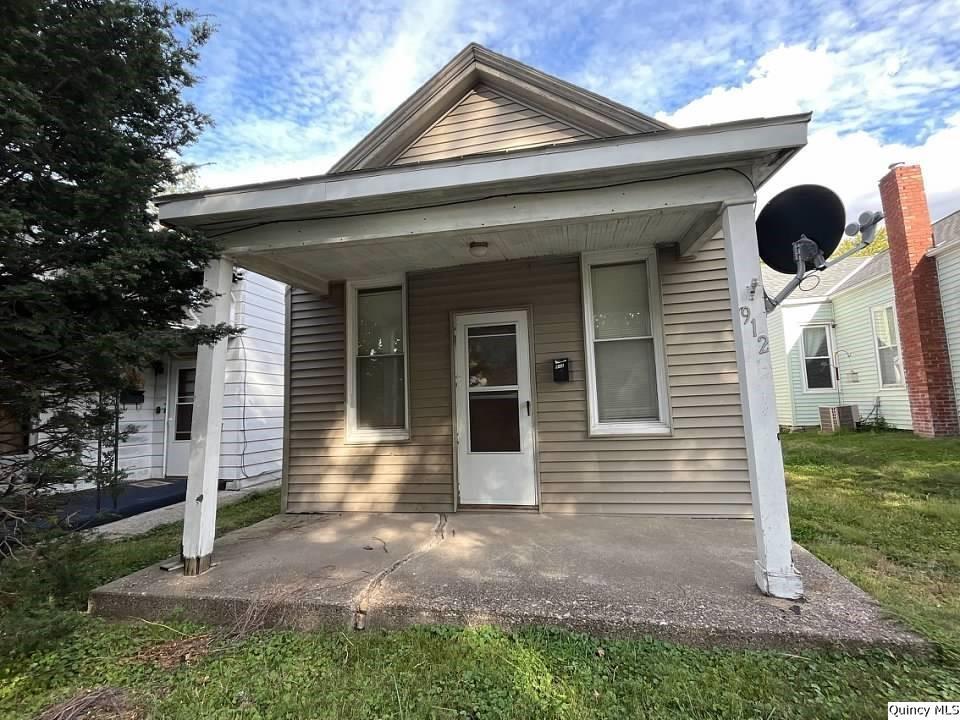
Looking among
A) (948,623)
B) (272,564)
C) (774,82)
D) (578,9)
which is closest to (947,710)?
(948,623)

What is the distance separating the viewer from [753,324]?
258 cm

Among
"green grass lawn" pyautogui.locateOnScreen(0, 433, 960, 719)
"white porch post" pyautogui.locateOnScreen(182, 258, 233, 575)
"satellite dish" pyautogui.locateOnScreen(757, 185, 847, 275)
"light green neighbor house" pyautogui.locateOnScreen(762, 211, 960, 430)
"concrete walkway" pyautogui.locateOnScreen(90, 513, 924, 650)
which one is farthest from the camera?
"light green neighbor house" pyautogui.locateOnScreen(762, 211, 960, 430)

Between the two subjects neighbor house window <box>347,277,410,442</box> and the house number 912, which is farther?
neighbor house window <box>347,277,410,442</box>

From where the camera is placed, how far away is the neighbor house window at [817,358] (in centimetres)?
1115

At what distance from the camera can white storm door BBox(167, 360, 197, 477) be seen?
7566mm

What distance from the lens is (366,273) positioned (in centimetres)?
468

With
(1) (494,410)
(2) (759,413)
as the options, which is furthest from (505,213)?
(1) (494,410)

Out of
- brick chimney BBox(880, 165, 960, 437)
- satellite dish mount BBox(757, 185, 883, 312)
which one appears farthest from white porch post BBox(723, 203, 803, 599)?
brick chimney BBox(880, 165, 960, 437)

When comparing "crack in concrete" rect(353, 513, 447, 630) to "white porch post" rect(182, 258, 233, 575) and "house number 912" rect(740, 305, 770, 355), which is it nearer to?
"white porch post" rect(182, 258, 233, 575)

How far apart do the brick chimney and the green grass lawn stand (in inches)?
291

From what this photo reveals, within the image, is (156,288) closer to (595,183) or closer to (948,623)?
(595,183)

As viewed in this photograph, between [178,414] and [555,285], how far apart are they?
A: 693cm

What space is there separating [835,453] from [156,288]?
9221 mm

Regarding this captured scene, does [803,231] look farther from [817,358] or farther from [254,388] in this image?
[817,358]
